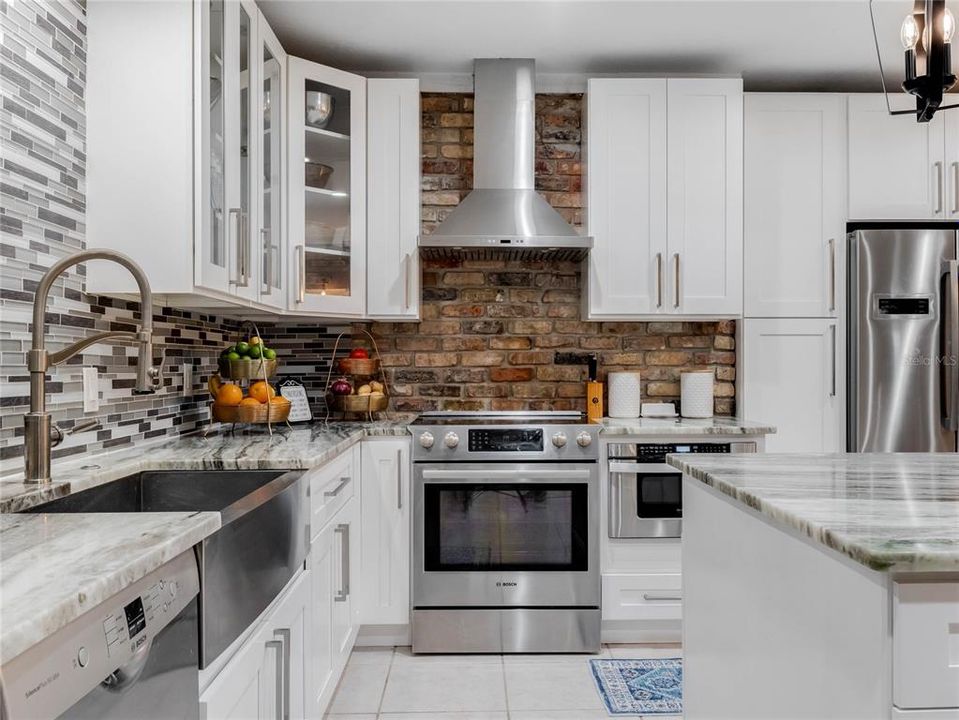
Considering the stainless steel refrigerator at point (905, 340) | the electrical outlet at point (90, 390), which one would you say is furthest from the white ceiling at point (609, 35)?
the electrical outlet at point (90, 390)

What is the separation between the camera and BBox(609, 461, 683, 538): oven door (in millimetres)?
2701

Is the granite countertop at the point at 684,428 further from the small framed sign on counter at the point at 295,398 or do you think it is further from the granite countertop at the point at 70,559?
the granite countertop at the point at 70,559

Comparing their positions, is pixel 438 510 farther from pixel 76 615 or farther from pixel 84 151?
pixel 76 615

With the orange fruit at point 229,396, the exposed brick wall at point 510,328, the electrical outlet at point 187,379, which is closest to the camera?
the orange fruit at point 229,396

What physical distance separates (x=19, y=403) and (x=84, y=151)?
28.5 inches

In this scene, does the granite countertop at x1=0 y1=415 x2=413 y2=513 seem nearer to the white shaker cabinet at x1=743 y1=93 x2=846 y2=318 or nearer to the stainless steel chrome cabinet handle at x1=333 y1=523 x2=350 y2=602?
the stainless steel chrome cabinet handle at x1=333 y1=523 x2=350 y2=602

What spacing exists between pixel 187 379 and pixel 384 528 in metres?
0.96

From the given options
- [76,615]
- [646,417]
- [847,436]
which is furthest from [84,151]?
[847,436]

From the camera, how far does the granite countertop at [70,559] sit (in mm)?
693

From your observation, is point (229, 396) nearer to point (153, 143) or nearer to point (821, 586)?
point (153, 143)

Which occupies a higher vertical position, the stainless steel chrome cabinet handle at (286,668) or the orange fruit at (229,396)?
the orange fruit at (229,396)

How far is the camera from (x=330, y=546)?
213 cm

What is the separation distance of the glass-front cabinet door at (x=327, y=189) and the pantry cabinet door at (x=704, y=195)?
1.40 meters

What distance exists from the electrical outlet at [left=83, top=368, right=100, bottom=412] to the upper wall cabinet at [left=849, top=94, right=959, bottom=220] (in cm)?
312
